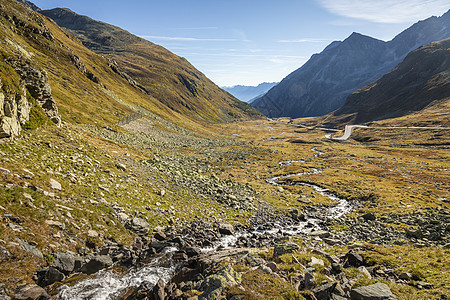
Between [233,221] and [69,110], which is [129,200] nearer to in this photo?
[233,221]

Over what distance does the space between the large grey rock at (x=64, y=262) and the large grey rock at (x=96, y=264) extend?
84 centimetres

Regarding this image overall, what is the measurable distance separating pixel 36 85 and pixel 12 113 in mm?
11219

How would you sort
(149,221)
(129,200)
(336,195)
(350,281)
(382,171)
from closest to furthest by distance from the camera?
(350,281) < (149,221) < (129,200) < (336,195) < (382,171)

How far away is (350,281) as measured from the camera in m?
13.7

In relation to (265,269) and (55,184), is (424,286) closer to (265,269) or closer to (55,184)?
(265,269)

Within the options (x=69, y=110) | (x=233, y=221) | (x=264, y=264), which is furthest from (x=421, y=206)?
(x=69, y=110)

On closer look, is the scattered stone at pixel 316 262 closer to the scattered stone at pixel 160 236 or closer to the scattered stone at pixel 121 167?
the scattered stone at pixel 160 236

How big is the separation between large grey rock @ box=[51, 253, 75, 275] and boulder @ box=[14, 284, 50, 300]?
1571mm

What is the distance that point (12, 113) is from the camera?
2011 centimetres

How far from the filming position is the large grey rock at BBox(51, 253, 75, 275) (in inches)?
517

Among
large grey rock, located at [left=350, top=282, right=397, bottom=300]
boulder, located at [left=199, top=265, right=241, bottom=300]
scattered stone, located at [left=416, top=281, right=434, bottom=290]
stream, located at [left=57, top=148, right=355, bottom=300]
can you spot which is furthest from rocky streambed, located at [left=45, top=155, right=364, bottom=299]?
scattered stone, located at [left=416, top=281, right=434, bottom=290]

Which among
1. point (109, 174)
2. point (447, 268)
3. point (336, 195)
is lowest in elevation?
point (336, 195)

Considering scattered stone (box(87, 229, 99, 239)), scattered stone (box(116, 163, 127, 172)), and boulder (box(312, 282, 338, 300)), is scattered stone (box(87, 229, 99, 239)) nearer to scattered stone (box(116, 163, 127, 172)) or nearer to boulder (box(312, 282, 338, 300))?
scattered stone (box(116, 163, 127, 172))

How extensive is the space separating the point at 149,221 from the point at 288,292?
15009 mm
